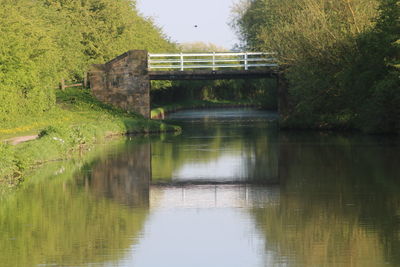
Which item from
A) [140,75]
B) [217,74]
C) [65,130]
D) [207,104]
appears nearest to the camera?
[65,130]

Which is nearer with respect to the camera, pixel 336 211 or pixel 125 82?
pixel 336 211

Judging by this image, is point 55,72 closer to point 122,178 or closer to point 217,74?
point 217,74

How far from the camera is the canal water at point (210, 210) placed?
1703 centimetres

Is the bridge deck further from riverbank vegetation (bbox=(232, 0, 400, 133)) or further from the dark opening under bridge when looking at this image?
riverbank vegetation (bbox=(232, 0, 400, 133))

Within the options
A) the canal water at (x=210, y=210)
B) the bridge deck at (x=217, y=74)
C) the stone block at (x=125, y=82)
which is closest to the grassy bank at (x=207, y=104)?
the stone block at (x=125, y=82)

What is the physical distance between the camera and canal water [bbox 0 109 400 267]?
1703 cm

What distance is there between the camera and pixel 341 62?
167ft

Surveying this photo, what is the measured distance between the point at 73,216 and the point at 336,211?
259 inches

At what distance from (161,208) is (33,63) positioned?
27.5 metres

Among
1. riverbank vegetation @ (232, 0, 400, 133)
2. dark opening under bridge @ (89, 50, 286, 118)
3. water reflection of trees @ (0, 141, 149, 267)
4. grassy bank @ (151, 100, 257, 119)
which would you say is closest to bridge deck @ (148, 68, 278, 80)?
dark opening under bridge @ (89, 50, 286, 118)

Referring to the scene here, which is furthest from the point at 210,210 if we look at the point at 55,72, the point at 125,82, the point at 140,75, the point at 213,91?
the point at 213,91

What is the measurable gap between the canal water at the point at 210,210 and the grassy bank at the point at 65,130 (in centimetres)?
89

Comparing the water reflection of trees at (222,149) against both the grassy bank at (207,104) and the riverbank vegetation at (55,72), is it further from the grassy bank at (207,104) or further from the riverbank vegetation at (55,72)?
the grassy bank at (207,104)

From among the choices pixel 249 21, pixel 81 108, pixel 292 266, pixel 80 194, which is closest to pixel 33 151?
pixel 80 194
